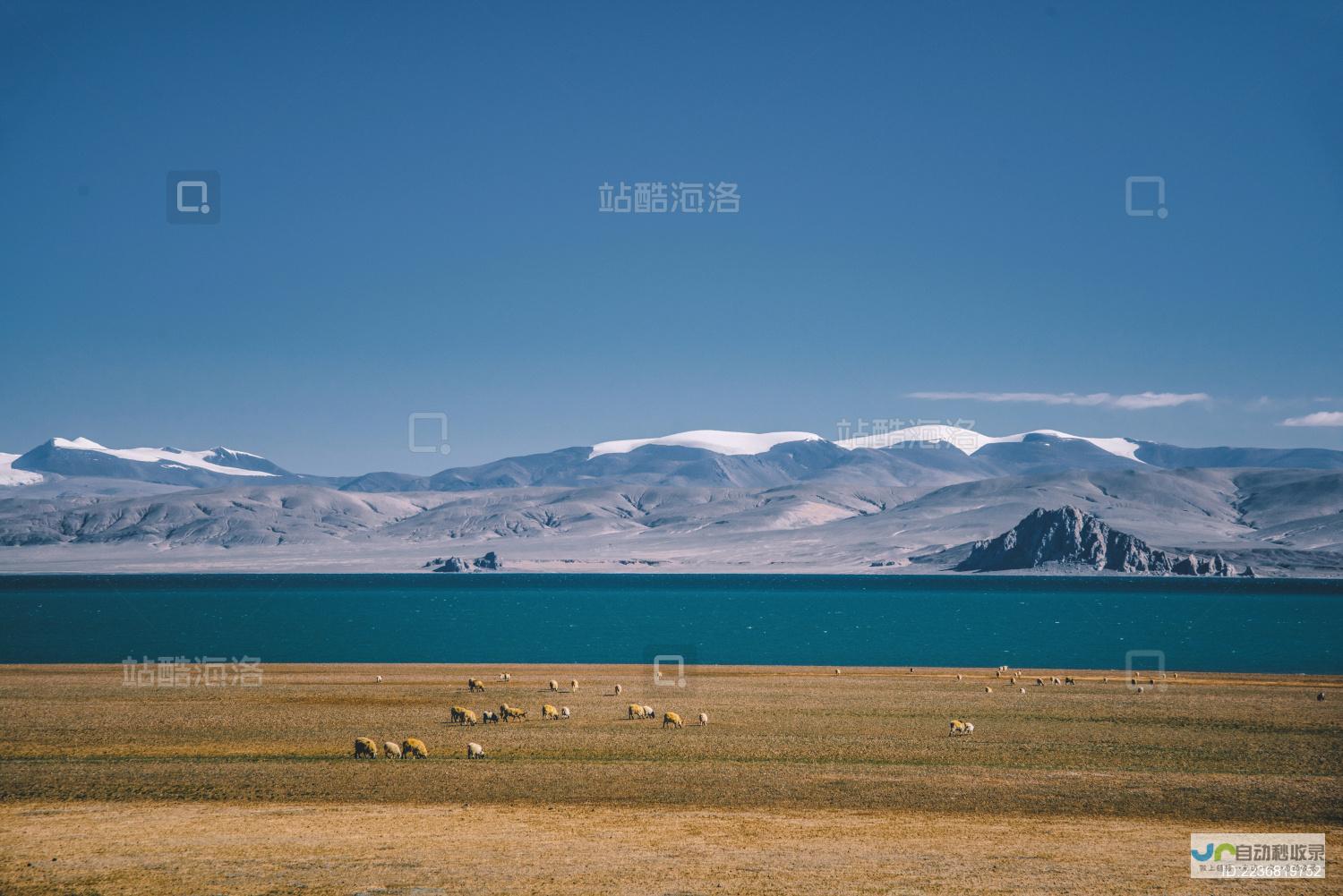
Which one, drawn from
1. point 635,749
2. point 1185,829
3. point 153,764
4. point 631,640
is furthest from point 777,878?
point 631,640

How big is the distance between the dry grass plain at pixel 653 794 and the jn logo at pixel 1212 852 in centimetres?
48

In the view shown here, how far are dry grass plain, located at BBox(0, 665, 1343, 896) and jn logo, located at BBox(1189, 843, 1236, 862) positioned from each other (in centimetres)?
48

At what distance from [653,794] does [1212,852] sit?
14089 mm

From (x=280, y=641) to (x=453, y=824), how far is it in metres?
86.7

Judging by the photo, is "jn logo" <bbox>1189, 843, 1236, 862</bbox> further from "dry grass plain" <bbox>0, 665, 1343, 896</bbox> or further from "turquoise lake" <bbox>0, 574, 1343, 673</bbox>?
"turquoise lake" <bbox>0, 574, 1343, 673</bbox>

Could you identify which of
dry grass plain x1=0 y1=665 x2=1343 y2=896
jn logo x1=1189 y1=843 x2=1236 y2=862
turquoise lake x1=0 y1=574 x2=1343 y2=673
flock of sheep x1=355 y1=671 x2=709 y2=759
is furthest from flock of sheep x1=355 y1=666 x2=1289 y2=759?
turquoise lake x1=0 y1=574 x2=1343 y2=673

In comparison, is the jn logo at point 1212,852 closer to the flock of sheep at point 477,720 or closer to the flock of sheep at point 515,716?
the flock of sheep at point 515,716

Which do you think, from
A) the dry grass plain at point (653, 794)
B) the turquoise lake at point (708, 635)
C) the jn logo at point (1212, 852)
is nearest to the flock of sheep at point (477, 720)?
the dry grass plain at point (653, 794)

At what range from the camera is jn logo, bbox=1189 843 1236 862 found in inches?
938

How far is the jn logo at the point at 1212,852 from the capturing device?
2381 centimetres

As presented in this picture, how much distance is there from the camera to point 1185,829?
26844mm

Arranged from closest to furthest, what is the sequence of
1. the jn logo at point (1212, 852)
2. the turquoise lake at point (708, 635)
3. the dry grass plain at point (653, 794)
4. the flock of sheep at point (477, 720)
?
1. the dry grass plain at point (653, 794)
2. the jn logo at point (1212, 852)
3. the flock of sheep at point (477, 720)
4. the turquoise lake at point (708, 635)

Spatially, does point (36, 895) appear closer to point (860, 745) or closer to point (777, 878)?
point (777, 878)

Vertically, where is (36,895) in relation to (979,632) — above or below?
above
